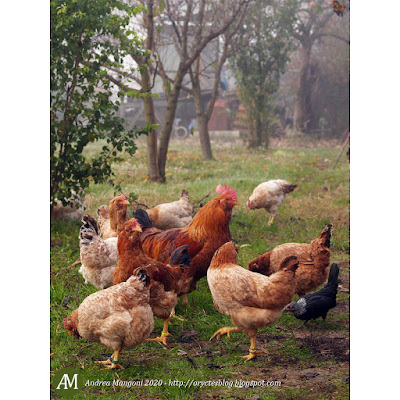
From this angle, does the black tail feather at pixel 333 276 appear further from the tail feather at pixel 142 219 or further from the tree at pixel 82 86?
the tree at pixel 82 86

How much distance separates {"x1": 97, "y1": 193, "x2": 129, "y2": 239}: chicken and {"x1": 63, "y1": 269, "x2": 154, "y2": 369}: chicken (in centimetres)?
95

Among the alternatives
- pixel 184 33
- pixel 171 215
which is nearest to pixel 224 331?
pixel 171 215

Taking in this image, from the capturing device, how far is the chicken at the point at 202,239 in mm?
4402

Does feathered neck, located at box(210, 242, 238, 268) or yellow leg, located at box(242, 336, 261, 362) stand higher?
feathered neck, located at box(210, 242, 238, 268)

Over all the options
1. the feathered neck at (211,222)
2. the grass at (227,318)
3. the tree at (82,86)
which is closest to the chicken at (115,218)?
the grass at (227,318)

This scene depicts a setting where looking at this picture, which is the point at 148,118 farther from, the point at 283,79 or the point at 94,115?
the point at 283,79

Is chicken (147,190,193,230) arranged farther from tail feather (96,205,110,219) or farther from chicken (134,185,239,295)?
chicken (134,185,239,295)

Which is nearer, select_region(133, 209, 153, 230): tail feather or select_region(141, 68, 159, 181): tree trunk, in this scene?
select_region(133, 209, 153, 230): tail feather

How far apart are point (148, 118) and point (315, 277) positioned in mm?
3689

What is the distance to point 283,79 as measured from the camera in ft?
18.5

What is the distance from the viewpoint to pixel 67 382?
3.56 metres

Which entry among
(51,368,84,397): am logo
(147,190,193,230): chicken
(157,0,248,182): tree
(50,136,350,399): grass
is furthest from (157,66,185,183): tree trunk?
(51,368,84,397): am logo

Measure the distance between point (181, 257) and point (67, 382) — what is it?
1418 mm

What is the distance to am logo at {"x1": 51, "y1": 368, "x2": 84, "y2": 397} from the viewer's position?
3.52 metres
